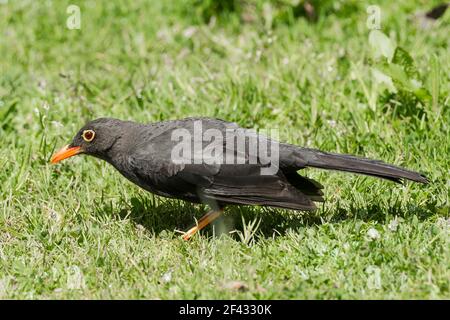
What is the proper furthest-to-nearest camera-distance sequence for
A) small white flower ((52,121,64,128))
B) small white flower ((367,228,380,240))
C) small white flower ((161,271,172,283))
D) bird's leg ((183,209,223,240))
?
small white flower ((52,121,64,128)), bird's leg ((183,209,223,240)), small white flower ((367,228,380,240)), small white flower ((161,271,172,283))

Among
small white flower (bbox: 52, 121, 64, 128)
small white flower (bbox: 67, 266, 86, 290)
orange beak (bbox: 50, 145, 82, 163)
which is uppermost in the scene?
small white flower (bbox: 52, 121, 64, 128)

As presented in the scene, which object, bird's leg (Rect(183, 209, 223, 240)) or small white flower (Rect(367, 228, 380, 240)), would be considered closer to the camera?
small white flower (Rect(367, 228, 380, 240))

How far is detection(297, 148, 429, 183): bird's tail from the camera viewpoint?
503cm

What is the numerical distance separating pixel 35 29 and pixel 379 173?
532 centimetres

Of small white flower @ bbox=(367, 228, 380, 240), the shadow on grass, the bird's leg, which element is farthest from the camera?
the bird's leg

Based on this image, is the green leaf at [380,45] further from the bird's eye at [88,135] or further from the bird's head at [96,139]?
the bird's eye at [88,135]

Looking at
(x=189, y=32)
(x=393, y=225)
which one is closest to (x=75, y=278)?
(x=393, y=225)

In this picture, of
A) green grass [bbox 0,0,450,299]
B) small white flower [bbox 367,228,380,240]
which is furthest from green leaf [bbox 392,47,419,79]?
small white flower [bbox 367,228,380,240]

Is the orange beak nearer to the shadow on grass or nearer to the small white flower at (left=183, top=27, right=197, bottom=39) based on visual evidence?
the shadow on grass

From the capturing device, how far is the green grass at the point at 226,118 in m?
4.70

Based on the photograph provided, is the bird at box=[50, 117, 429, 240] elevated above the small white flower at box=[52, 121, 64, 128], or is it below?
below

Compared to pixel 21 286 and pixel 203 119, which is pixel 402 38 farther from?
pixel 21 286

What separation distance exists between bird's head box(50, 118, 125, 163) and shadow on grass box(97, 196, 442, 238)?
17.2 inches

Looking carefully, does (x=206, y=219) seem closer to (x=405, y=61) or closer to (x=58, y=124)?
(x=58, y=124)
